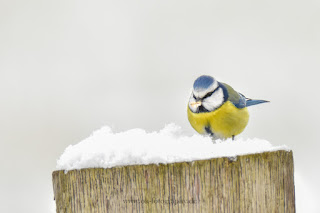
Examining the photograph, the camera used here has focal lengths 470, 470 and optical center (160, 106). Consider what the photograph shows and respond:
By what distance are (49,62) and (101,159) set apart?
3.32 meters

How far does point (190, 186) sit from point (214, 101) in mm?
1456

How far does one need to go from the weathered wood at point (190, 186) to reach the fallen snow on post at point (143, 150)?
2cm

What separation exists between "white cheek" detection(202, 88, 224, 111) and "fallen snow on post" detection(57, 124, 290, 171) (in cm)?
110

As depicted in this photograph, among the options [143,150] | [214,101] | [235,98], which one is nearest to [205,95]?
[214,101]

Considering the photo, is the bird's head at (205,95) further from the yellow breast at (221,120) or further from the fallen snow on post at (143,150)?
the fallen snow on post at (143,150)

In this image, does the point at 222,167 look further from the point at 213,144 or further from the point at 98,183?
the point at 98,183

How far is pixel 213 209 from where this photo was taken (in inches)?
56.2

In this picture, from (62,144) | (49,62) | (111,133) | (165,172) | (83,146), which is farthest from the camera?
(49,62)

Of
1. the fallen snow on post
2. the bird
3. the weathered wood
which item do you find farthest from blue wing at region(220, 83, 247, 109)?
the weathered wood

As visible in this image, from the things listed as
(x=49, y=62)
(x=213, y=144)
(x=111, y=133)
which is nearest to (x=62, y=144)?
(x=49, y=62)

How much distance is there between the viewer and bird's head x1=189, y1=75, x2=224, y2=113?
2.63 metres

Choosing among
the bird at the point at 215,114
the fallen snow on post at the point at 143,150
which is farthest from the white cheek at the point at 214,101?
the fallen snow on post at the point at 143,150

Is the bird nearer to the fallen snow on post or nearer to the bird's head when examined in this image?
the bird's head

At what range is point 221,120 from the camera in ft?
9.24
